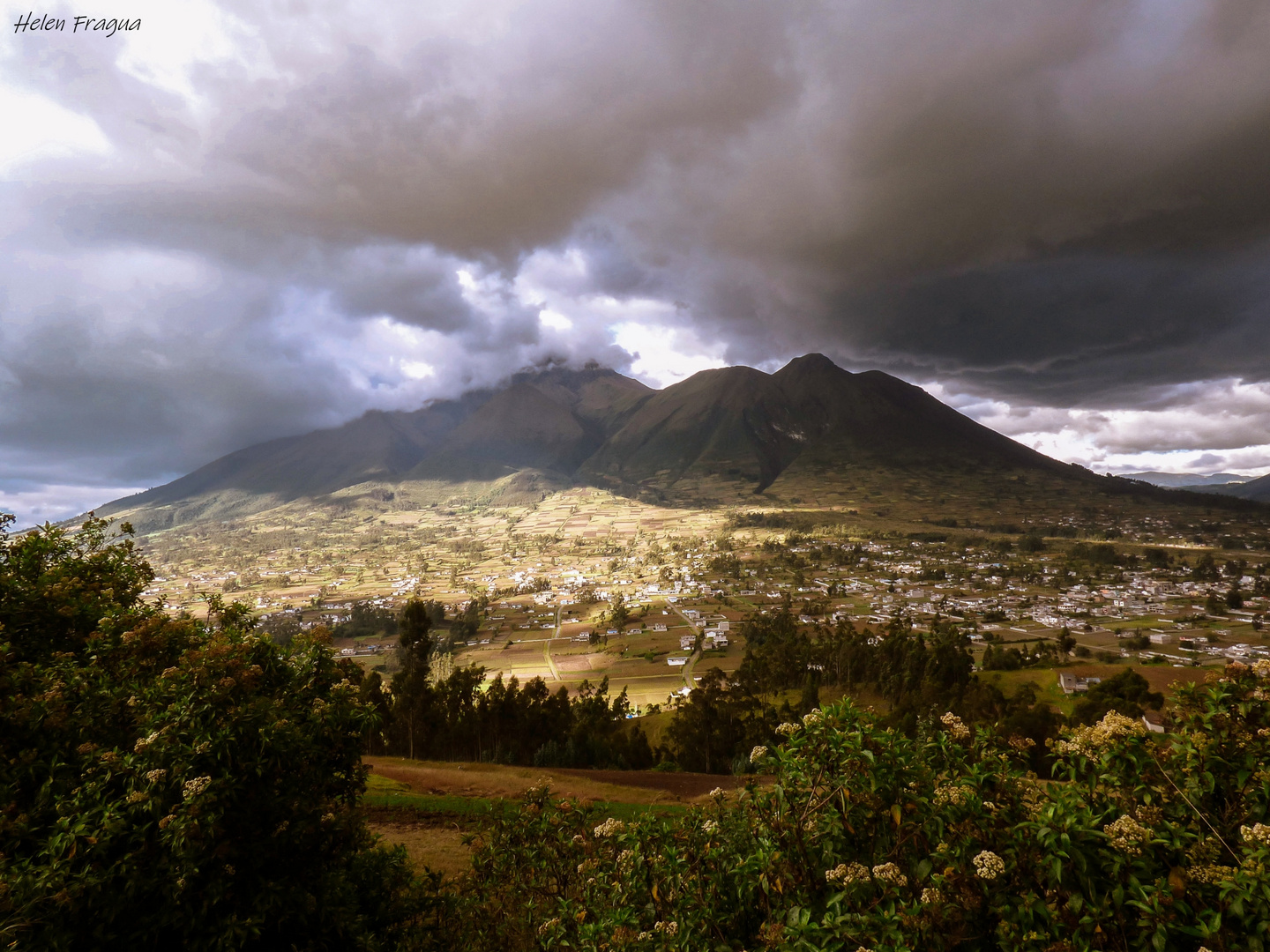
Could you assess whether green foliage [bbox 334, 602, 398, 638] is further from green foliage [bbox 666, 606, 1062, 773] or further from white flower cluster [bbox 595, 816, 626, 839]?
white flower cluster [bbox 595, 816, 626, 839]

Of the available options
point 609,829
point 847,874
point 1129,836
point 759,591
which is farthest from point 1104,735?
point 759,591

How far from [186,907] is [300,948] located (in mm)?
1303

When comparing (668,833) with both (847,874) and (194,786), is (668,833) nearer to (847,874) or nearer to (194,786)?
(847,874)

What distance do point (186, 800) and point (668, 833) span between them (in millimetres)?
3751

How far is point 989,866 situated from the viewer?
2.79 metres

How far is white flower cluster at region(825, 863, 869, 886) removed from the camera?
3.11 metres

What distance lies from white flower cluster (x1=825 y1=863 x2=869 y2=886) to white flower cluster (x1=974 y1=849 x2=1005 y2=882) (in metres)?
0.61

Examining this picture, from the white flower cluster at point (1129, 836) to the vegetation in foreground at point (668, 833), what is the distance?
18 mm

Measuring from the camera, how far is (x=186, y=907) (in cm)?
409


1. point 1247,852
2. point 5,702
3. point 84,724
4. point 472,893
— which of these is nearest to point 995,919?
point 1247,852

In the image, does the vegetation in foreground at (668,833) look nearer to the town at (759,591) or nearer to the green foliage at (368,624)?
the town at (759,591)

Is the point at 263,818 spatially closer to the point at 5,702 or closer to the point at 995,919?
the point at 5,702

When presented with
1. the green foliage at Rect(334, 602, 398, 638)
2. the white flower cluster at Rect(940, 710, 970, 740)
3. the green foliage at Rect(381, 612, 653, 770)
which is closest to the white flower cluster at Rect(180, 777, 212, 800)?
the white flower cluster at Rect(940, 710, 970, 740)

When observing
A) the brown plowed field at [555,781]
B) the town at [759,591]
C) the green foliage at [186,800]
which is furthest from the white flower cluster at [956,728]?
the town at [759,591]
